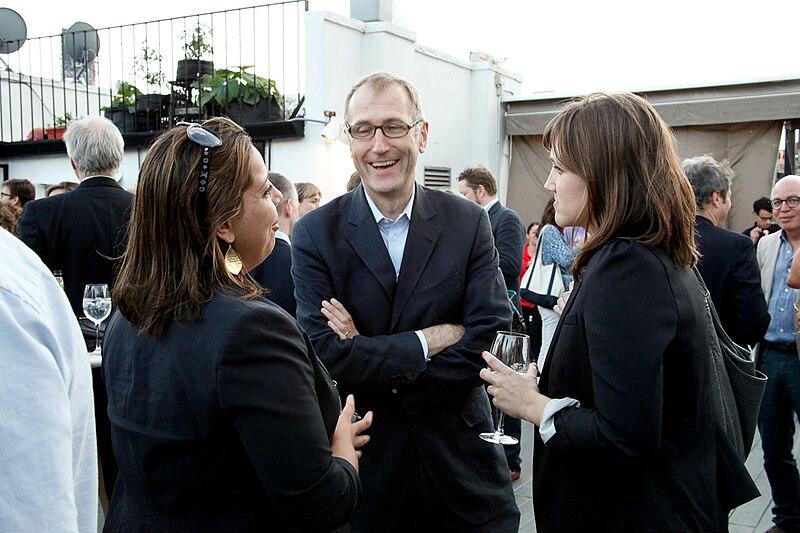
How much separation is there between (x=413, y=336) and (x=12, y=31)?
12.2 meters

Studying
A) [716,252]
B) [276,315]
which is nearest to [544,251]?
[716,252]

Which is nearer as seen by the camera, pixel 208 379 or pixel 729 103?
pixel 208 379

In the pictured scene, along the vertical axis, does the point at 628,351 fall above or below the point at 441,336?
above

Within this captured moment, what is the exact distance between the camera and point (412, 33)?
373 inches

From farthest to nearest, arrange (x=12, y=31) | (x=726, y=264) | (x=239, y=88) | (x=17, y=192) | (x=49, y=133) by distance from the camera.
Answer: (x=12, y=31) < (x=49, y=133) < (x=239, y=88) < (x=17, y=192) < (x=726, y=264)

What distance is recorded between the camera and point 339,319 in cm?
244

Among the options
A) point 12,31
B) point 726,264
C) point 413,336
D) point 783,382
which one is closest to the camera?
point 413,336

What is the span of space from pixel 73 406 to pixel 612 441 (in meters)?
1.28

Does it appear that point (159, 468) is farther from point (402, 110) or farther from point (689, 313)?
point (402, 110)

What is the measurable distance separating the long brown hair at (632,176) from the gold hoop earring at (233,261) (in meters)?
0.92

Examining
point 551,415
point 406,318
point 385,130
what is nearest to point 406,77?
point 385,130

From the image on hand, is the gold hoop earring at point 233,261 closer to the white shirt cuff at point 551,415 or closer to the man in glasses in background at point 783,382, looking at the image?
the white shirt cuff at point 551,415

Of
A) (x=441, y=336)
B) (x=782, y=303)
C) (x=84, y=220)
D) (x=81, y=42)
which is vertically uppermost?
(x=81, y=42)

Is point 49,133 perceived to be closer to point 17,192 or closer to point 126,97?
point 126,97
